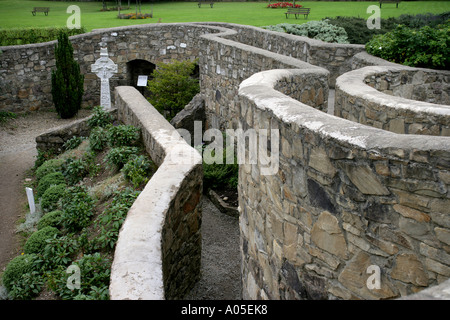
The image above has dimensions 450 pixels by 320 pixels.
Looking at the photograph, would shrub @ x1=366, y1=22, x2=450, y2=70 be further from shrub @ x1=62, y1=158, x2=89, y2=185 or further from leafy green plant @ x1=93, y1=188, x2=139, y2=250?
shrub @ x1=62, y1=158, x2=89, y2=185

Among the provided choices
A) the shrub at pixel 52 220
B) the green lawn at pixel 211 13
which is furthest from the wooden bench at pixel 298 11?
the shrub at pixel 52 220

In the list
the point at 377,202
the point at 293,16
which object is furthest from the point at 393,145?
the point at 293,16

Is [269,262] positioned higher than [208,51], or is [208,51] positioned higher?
[208,51]

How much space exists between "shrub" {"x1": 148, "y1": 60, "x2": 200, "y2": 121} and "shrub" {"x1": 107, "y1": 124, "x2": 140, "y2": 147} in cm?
593

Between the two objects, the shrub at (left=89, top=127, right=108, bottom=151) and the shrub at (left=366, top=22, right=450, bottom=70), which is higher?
the shrub at (left=366, top=22, right=450, bottom=70)

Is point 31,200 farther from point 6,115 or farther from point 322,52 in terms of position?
point 6,115

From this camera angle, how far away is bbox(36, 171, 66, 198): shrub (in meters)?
9.04

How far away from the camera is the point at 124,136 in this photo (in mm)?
8164

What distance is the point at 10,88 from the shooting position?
16297 mm

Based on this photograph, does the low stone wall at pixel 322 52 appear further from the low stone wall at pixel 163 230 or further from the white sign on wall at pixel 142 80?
the white sign on wall at pixel 142 80

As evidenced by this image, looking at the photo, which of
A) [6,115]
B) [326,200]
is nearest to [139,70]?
[6,115]

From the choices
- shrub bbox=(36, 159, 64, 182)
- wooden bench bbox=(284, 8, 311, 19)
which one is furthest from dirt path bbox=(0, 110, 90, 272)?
wooden bench bbox=(284, 8, 311, 19)

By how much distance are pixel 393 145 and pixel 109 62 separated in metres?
13.5
